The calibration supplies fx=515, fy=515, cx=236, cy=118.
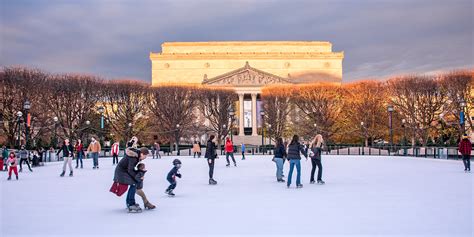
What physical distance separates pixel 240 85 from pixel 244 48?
37.0 feet

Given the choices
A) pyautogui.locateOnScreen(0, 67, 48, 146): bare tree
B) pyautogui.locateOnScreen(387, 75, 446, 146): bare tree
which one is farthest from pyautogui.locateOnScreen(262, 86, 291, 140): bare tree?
pyautogui.locateOnScreen(0, 67, 48, 146): bare tree

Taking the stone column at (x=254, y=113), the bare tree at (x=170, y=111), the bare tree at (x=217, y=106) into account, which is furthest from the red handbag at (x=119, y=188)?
the stone column at (x=254, y=113)

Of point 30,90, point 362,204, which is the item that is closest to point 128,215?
point 362,204

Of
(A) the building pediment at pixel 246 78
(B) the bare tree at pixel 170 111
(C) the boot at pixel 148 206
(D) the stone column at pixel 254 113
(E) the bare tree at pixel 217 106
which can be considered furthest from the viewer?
(D) the stone column at pixel 254 113

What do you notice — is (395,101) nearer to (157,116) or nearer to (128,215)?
(157,116)

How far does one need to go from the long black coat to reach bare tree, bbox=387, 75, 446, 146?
4106 cm

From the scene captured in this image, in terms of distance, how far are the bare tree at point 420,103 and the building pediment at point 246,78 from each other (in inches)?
1100

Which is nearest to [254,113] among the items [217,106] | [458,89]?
[217,106]

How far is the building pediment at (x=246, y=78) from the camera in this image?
76.6 m

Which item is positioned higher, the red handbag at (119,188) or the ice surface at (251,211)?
the red handbag at (119,188)

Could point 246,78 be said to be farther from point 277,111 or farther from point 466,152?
point 466,152

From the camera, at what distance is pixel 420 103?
48.3 metres

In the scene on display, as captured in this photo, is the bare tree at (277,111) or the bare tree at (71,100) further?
the bare tree at (277,111)

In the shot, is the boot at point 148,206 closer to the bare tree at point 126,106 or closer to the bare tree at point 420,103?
the bare tree at point 420,103
